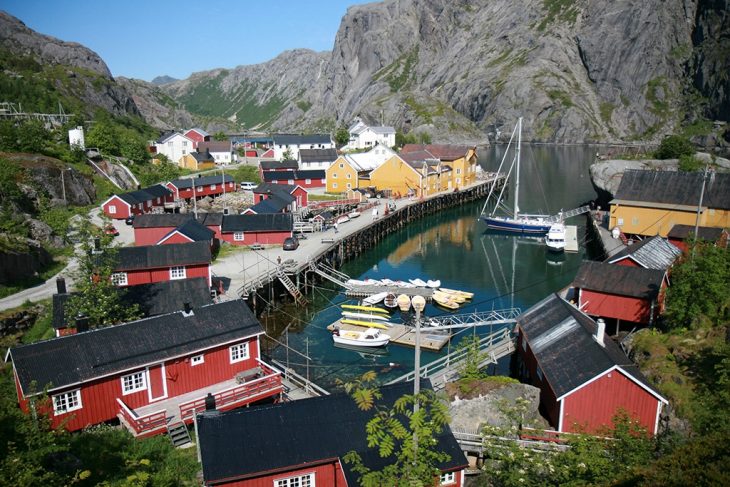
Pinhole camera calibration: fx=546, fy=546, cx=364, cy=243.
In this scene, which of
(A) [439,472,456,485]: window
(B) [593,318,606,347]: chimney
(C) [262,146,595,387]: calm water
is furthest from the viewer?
(C) [262,146,595,387]: calm water

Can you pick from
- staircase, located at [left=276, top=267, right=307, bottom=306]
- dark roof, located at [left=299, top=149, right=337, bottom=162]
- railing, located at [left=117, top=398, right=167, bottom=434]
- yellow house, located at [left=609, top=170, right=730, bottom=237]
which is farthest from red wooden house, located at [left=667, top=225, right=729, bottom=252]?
dark roof, located at [left=299, top=149, right=337, bottom=162]

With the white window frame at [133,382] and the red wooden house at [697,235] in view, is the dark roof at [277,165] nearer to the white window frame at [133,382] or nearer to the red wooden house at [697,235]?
the red wooden house at [697,235]

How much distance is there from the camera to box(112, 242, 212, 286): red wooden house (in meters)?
35.3

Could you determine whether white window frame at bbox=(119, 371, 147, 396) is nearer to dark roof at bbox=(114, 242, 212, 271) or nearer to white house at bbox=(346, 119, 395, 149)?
dark roof at bbox=(114, 242, 212, 271)

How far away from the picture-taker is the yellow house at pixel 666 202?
155 feet

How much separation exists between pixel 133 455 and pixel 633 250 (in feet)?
104

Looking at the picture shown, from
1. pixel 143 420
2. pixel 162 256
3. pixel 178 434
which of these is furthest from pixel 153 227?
pixel 178 434

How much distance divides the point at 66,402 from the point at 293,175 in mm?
59153

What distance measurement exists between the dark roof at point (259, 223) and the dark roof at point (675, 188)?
31167mm

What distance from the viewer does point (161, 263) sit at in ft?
117

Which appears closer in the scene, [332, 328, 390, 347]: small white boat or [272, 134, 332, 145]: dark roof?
[332, 328, 390, 347]: small white boat

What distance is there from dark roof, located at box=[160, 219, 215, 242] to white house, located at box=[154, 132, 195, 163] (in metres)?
60.6

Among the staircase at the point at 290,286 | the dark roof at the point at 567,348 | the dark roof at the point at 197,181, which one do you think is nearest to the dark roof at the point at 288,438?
the dark roof at the point at 567,348

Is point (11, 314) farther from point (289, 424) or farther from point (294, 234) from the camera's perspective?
point (294, 234)
